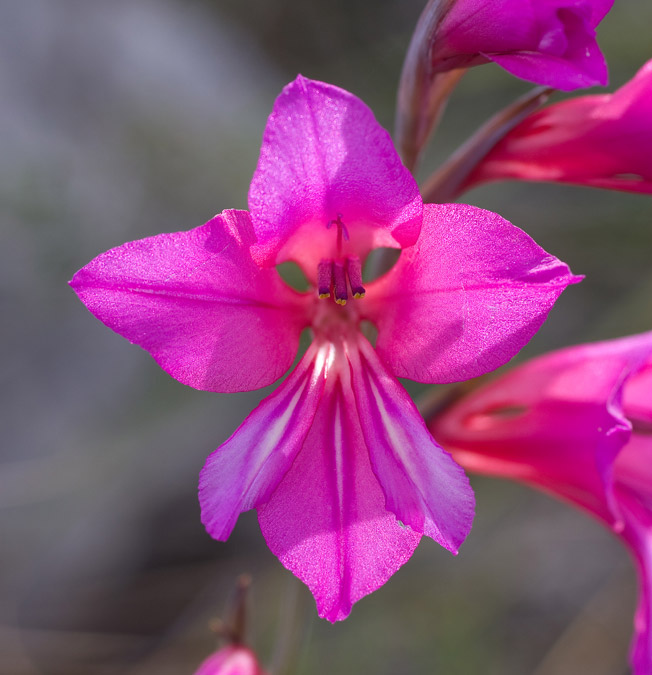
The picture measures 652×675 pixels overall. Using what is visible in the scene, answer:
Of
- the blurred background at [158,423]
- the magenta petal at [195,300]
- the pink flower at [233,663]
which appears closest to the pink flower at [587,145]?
the magenta petal at [195,300]

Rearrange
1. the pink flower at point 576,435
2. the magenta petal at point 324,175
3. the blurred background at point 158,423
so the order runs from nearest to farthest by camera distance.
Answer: the magenta petal at point 324,175
the pink flower at point 576,435
the blurred background at point 158,423

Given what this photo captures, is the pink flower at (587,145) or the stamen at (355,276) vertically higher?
the pink flower at (587,145)

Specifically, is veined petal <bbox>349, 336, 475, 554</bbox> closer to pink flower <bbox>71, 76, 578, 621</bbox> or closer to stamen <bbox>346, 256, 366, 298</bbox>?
pink flower <bbox>71, 76, 578, 621</bbox>

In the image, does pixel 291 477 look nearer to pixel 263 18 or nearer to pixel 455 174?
pixel 455 174

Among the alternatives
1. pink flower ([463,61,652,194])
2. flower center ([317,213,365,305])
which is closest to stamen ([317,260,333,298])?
flower center ([317,213,365,305])

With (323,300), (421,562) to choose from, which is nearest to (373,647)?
(421,562)

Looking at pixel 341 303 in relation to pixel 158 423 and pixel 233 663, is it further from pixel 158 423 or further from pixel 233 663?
pixel 158 423

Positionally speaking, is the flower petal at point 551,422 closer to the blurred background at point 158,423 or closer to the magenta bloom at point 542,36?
the magenta bloom at point 542,36
